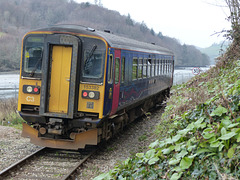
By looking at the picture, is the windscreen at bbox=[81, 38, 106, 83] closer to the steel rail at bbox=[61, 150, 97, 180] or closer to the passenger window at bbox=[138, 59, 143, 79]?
the steel rail at bbox=[61, 150, 97, 180]

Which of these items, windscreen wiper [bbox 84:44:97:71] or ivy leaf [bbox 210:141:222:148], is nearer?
ivy leaf [bbox 210:141:222:148]

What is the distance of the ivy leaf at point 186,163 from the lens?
4551mm

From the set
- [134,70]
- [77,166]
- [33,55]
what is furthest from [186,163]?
[134,70]

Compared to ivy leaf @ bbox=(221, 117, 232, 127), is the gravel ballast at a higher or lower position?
lower

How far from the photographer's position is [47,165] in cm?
784

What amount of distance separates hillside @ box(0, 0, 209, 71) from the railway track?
70.7 metres

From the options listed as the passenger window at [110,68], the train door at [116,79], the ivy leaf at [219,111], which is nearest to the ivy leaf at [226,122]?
the ivy leaf at [219,111]

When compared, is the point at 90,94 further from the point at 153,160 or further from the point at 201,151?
the point at 201,151

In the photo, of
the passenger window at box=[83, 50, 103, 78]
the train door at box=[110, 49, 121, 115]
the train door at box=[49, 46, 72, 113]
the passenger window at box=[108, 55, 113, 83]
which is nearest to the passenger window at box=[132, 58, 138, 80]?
the train door at box=[110, 49, 121, 115]

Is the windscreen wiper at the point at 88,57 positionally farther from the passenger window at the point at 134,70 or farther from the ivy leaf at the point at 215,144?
the ivy leaf at the point at 215,144

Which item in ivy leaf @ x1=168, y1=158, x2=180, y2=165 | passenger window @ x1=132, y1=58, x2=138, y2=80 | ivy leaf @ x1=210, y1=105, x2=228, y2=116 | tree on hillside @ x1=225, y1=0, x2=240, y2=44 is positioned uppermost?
tree on hillside @ x1=225, y1=0, x2=240, y2=44

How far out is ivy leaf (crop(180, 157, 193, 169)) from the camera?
4551 mm

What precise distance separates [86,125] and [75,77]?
122 centimetres

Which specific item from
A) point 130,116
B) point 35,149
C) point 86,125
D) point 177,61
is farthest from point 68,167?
point 177,61
